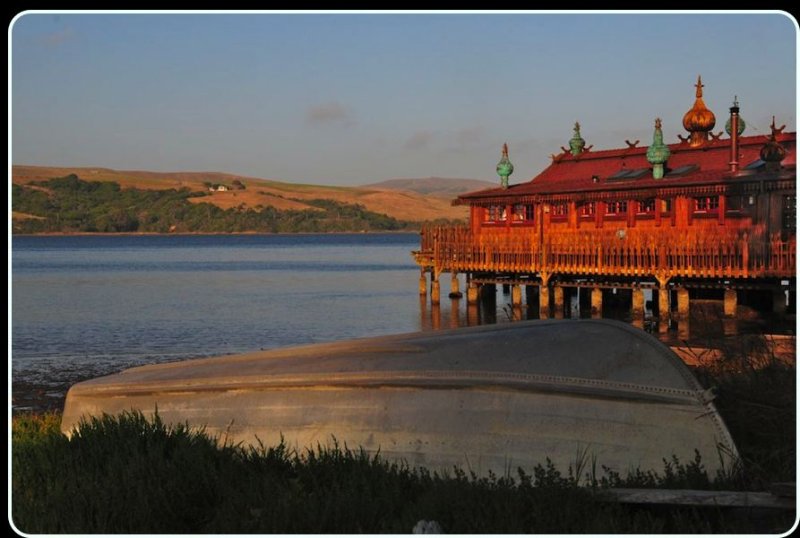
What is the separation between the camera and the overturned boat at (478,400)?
9.02m

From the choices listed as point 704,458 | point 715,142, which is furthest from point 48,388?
point 715,142

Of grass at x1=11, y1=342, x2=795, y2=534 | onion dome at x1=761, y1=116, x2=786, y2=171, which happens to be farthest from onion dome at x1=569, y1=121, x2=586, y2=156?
grass at x1=11, y1=342, x2=795, y2=534

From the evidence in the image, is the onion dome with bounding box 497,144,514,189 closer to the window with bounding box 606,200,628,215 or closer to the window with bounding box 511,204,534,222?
the window with bounding box 511,204,534,222

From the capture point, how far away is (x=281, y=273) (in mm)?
80938

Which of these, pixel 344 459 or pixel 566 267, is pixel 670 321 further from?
pixel 344 459

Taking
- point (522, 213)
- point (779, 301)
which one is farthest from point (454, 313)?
point (779, 301)

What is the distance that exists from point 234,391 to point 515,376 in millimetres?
2861

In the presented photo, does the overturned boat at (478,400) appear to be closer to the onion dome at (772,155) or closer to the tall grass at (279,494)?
the tall grass at (279,494)

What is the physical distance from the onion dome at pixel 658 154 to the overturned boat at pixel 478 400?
27492mm

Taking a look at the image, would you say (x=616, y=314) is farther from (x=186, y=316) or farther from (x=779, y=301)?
(x=186, y=316)

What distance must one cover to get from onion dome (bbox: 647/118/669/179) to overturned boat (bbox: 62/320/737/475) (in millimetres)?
27492

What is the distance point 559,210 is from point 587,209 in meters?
1.35

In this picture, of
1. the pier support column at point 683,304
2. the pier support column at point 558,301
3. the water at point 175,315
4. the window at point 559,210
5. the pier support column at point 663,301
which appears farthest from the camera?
the window at point 559,210

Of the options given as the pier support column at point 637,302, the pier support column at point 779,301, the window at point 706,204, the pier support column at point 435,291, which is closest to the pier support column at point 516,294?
the pier support column at point 435,291
